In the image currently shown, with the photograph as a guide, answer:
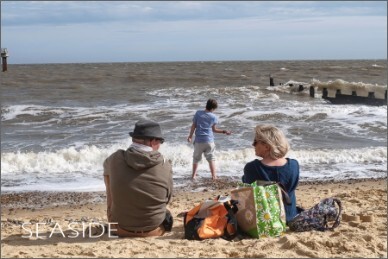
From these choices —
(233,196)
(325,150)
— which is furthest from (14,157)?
(233,196)

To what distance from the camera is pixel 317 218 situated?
213 inches

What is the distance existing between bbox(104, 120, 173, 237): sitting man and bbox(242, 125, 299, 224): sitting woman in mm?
805

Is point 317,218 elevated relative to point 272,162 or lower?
lower

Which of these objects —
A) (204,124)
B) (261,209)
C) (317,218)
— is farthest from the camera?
(204,124)

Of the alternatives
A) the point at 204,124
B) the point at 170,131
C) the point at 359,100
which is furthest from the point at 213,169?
the point at 359,100

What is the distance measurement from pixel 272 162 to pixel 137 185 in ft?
4.05

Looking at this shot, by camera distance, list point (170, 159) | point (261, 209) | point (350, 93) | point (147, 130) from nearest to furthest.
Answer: point (261, 209)
point (147, 130)
point (170, 159)
point (350, 93)

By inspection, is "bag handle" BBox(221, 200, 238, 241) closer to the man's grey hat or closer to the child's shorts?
the man's grey hat

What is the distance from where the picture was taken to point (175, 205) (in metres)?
7.80

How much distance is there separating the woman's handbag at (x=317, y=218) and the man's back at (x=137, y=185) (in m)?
1.23

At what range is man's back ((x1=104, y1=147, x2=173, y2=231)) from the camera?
513 cm

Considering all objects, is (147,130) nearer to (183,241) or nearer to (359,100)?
(183,241)

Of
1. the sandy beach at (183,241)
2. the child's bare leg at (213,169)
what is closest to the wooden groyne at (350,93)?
the child's bare leg at (213,169)

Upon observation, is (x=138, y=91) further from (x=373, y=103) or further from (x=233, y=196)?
(x=233, y=196)
